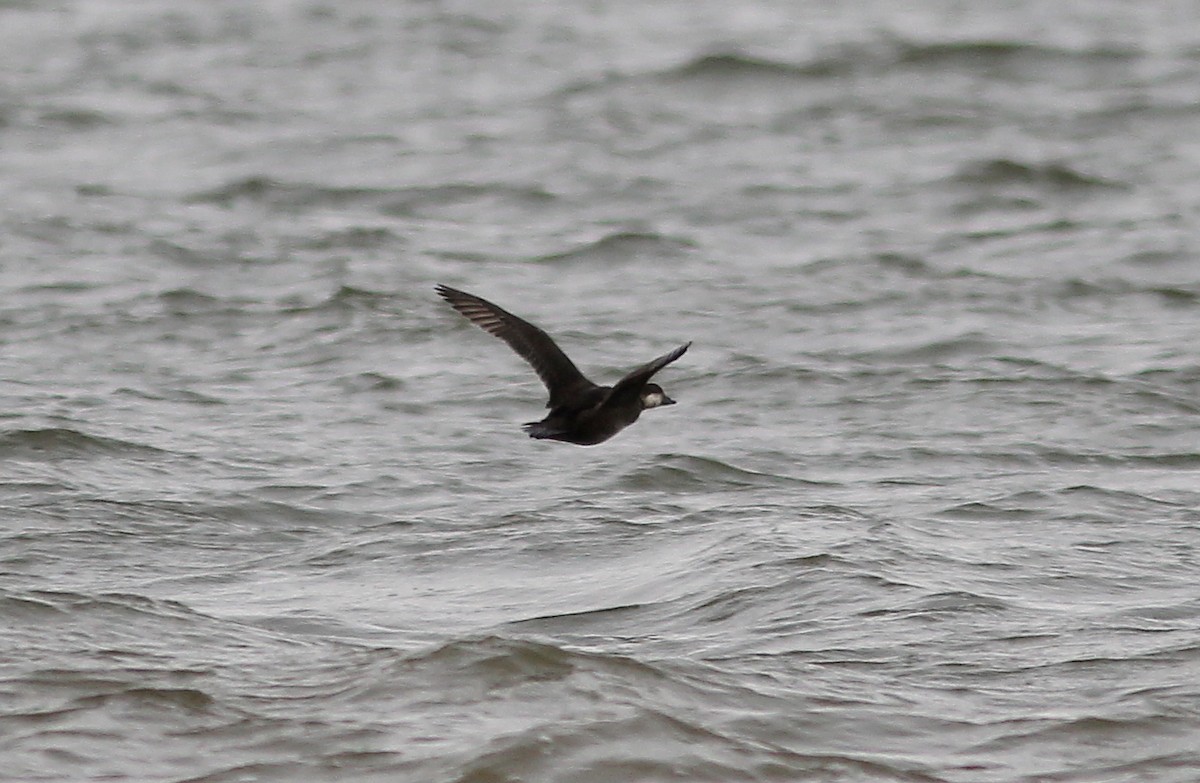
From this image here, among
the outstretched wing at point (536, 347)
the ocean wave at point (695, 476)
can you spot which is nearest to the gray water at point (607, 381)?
the ocean wave at point (695, 476)

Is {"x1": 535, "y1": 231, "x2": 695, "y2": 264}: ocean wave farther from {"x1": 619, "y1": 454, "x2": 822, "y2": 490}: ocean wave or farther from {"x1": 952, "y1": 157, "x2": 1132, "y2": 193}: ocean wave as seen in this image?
{"x1": 619, "y1": 454, "x2": 822, "y2": 490}: ocean wave

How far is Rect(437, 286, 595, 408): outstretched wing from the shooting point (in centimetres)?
678

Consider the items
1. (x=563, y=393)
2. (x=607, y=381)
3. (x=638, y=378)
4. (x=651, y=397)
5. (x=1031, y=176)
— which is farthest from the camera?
(x=1031, y=176)

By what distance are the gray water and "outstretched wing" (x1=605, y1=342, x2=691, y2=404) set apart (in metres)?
0.72

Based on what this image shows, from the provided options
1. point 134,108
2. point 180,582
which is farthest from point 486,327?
point 134,108

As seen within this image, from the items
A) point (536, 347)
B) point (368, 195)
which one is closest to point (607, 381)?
point (536, 347)

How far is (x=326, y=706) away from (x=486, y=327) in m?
1.77

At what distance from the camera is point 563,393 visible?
6.77 metres

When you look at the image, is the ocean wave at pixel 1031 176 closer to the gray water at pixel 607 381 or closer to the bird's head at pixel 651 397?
the gray water at pixel 607 381

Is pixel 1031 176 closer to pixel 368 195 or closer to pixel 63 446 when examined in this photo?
pixel 368 195

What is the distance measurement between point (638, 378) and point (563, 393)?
0.81m

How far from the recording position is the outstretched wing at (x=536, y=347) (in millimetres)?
6781

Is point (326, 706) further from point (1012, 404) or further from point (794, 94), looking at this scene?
point (794, 94)

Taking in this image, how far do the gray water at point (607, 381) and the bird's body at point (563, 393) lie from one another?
60 cm
